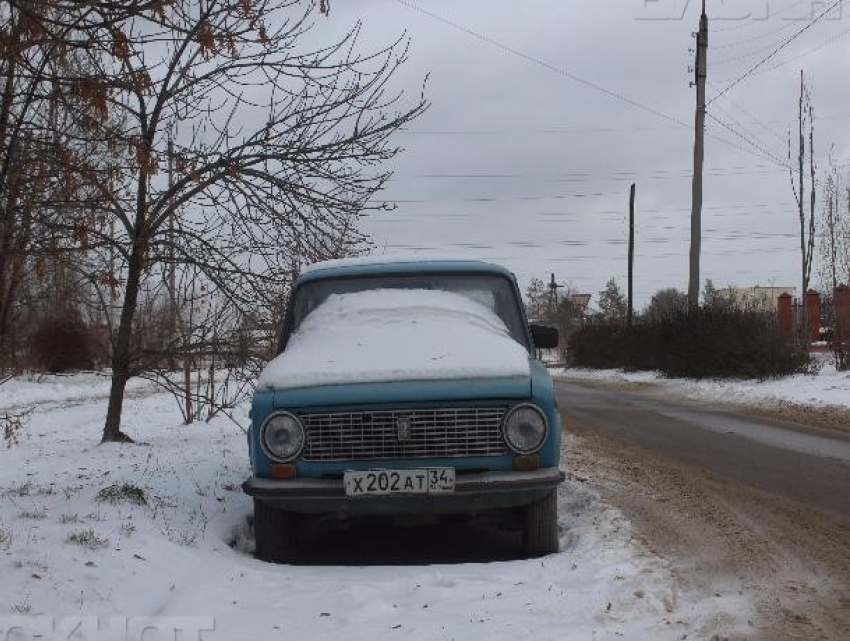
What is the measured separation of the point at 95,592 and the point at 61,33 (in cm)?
274

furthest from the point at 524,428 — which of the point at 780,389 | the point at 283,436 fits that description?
the point at 780,389

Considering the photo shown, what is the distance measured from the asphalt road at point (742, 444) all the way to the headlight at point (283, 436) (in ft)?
12.7

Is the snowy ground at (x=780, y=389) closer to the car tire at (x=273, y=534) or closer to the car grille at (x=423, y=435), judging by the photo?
the car grille at (x=423, y=435)

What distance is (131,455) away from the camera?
833 centimetres

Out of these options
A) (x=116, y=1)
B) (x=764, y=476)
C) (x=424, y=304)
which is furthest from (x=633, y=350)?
(x=116, y=1)

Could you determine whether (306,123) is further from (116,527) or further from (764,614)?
(764,614)

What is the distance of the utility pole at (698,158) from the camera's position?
26.1m

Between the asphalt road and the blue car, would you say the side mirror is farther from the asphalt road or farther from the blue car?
the asphalt road

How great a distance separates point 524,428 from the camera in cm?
455

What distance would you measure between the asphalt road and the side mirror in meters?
2.33

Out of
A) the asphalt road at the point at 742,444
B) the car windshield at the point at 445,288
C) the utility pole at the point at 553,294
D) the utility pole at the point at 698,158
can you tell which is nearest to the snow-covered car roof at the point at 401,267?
the car windshield at the point at 445,288

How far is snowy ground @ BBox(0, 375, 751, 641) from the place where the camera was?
3512mm

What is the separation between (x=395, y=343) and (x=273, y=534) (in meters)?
1.30

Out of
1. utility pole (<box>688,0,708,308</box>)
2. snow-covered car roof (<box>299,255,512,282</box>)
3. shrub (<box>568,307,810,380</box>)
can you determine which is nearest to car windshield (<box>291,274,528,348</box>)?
snow-covered car roof (<box>299,255,512,282</box>)
